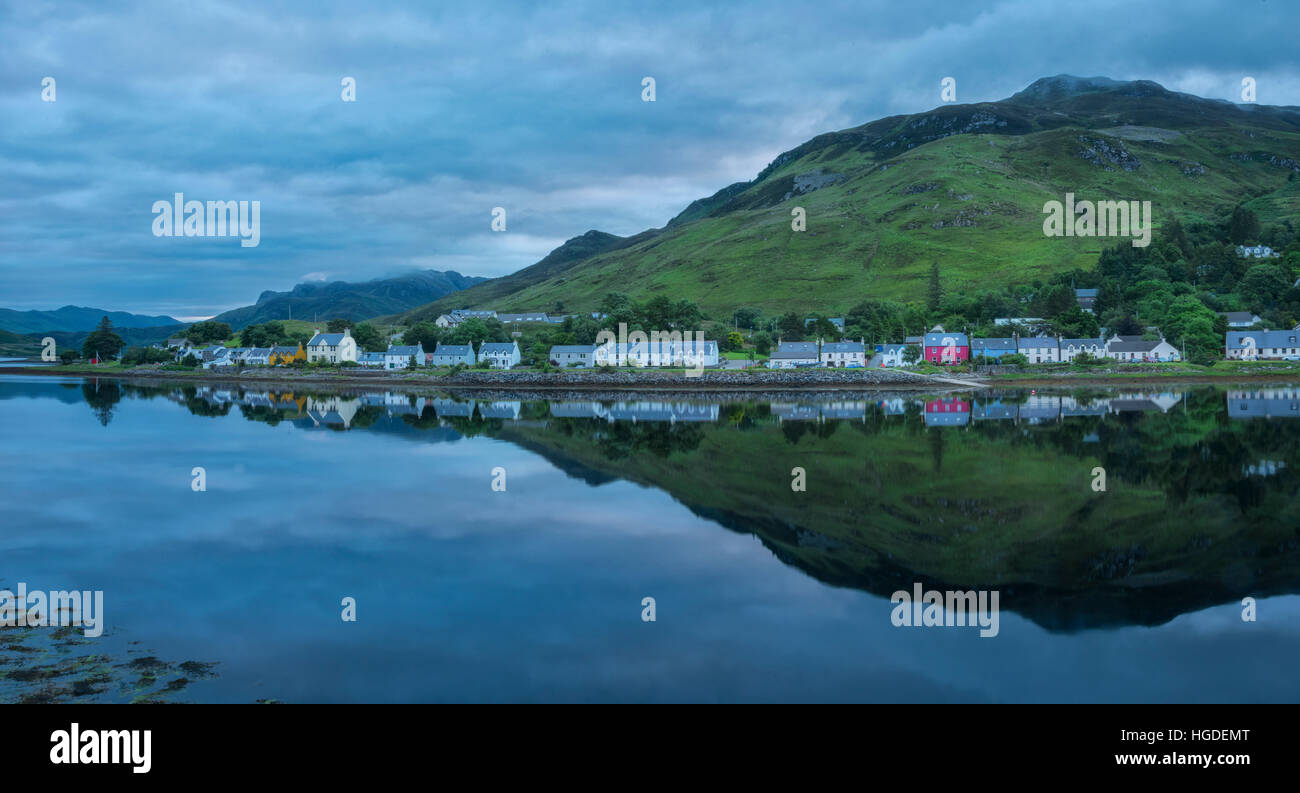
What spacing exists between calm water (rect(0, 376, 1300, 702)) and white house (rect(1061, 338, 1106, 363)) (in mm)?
57101

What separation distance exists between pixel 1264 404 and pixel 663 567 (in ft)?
157

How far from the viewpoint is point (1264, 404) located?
4412cm

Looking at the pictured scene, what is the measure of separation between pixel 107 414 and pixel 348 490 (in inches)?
1424

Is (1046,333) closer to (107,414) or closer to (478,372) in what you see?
(478,372)

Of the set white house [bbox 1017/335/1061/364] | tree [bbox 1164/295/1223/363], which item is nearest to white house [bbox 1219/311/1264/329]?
tree [bbox 1164/295/1223/363]

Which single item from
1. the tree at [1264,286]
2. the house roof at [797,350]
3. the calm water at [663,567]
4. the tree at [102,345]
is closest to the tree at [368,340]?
the tree at [102,345]

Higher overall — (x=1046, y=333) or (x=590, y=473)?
(x=1046, y=333)

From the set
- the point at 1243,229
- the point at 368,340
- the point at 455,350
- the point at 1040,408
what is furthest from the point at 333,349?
the point at 1243,229

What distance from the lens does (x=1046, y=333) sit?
285 ft

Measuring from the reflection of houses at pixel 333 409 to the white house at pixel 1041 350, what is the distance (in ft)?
229

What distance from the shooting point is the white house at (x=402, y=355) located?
316 feet

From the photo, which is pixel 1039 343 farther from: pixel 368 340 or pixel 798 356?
pixel 368 340

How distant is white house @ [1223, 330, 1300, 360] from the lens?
245ft

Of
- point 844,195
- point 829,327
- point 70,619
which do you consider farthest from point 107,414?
point 844,195
